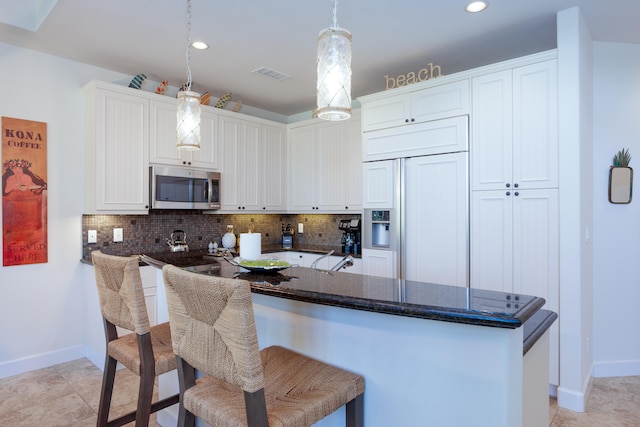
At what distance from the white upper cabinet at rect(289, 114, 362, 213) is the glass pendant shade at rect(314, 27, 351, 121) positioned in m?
2.65

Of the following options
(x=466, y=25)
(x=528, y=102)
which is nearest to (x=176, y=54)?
(x=466, y=25)

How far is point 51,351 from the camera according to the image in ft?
10.8

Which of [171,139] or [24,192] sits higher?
[171,139]

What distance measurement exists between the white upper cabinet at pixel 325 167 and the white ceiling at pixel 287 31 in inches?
32.1

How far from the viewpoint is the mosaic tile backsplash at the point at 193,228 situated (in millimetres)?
3565

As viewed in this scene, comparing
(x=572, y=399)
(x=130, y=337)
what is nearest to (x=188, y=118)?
(x=130, y=337)

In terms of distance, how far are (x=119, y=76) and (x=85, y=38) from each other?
2.40 ft

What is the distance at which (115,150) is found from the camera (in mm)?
3340

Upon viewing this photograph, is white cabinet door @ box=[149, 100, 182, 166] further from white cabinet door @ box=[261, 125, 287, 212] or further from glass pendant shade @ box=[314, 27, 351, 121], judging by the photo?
glass pendant shade @ box=[314, 27, 351, 121]

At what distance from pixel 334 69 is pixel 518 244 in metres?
2.01

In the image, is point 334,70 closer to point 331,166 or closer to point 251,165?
point 331,166

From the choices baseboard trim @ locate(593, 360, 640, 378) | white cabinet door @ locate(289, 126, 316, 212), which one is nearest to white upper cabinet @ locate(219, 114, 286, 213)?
white cabinet door @ locate(289, 126, 316, 212)

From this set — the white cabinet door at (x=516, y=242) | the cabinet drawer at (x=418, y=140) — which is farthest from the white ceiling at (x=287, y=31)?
the white cabinet door at (x=516, y=242)

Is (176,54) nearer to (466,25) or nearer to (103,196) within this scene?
(103,196)
